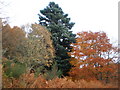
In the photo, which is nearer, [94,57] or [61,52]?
[94,57]

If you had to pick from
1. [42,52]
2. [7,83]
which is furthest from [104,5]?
[42,52]

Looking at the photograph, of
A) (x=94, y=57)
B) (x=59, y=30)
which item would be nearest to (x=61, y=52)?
(x=59, y=30)

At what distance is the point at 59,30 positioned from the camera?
46.6ft

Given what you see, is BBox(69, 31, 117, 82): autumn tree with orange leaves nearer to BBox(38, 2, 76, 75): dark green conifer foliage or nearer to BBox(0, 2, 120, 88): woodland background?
BBox(0, 2, 120, 88): woodland background

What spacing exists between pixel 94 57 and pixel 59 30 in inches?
203

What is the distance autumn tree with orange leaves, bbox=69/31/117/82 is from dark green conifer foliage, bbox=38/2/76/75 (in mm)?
2510

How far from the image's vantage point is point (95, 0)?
24.2ft

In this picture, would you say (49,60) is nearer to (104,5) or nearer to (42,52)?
(42,52)

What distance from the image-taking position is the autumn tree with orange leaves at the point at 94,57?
9594 mm

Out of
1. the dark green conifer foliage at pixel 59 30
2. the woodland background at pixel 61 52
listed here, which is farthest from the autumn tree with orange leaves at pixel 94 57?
the dark green conifer foliage at pixel 59 30

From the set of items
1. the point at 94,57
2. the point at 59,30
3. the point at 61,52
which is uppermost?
the point at 59,30

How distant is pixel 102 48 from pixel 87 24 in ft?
9.06

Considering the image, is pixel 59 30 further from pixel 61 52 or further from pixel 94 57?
pixel 94 57

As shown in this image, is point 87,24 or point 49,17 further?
point 49,17
